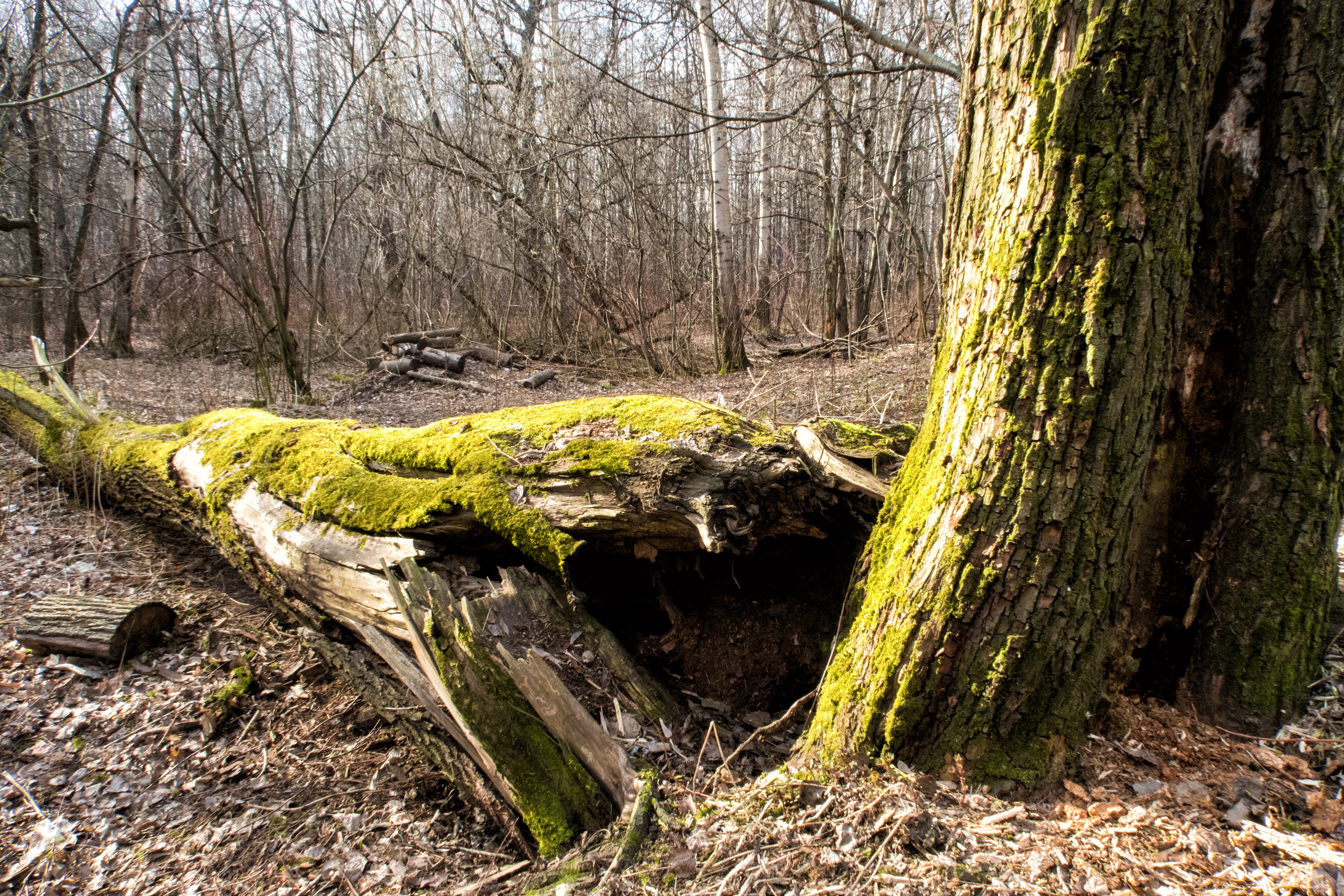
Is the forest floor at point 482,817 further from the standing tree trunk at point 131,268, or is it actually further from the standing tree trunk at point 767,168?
the standing tree trunk at point 131,268

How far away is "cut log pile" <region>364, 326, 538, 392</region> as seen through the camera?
10977 millimetres

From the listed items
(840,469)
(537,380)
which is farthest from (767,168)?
(840,469)

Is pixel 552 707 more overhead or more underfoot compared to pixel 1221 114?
more underfoot

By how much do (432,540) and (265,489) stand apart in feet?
4.07

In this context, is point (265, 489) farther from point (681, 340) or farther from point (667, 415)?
point (681, 340)

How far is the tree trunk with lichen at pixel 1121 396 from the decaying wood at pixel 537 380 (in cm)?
898

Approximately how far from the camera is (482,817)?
2564 mm

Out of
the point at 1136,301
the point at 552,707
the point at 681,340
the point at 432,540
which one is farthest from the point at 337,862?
the point at 681,340

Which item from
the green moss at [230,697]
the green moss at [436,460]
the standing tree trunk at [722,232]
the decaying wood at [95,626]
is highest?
the standing tree trunk at [722,232]

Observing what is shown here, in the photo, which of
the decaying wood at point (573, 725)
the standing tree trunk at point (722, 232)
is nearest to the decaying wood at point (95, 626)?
the decaying wood at point (573, 725)

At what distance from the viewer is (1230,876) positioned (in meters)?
1.66

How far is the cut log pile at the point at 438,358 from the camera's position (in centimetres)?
1098

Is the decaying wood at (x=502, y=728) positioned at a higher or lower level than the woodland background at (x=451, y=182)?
lower

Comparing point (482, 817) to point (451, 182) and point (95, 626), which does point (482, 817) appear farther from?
point (451, 182)
